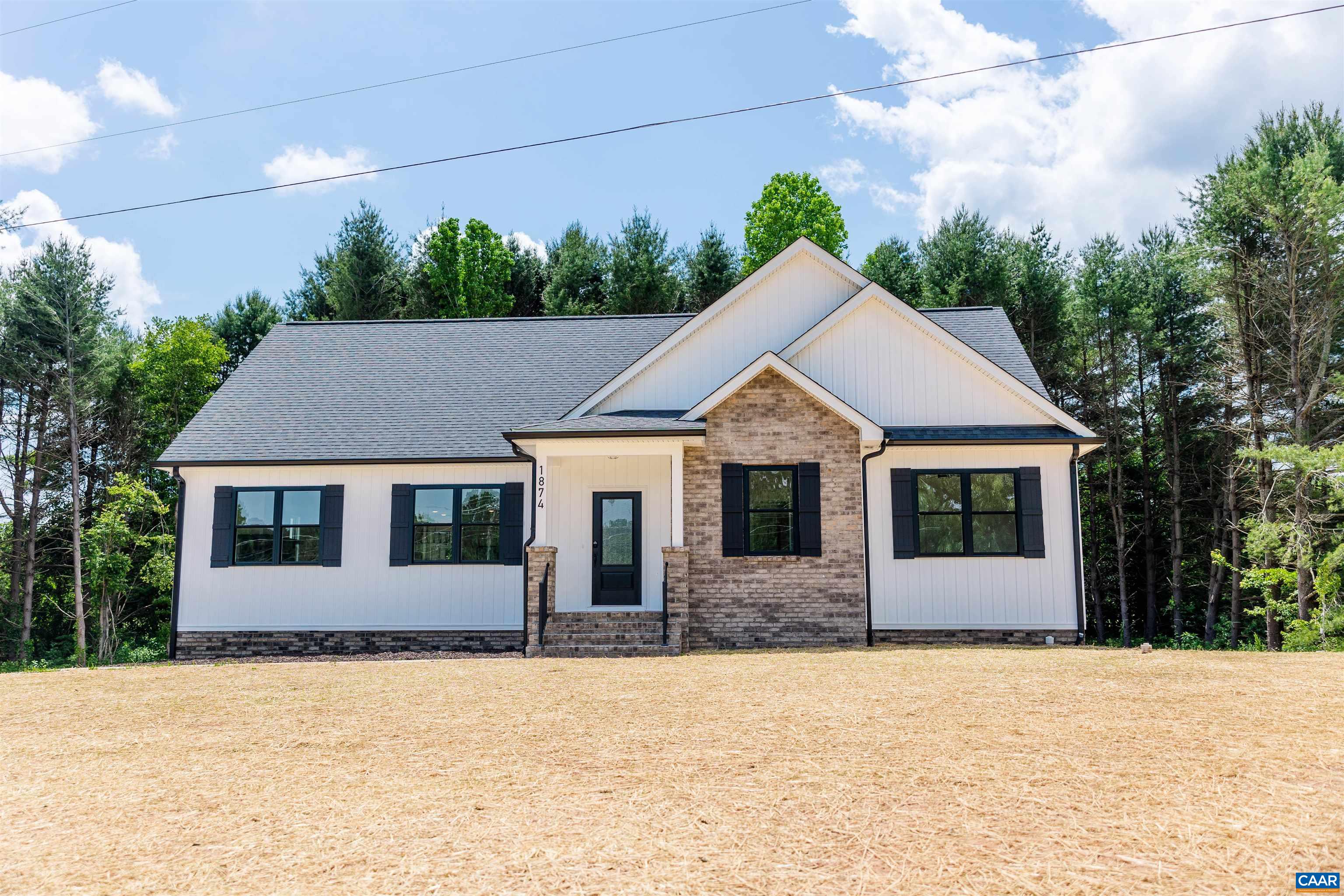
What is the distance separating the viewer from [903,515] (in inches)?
564

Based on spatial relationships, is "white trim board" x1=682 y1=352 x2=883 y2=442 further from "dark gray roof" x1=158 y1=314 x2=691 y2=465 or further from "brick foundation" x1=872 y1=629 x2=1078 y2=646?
"dark gray roof" x1=158 y1=314 x2=691 y2=465

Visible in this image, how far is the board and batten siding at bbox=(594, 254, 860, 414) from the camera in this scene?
1538 centimetres

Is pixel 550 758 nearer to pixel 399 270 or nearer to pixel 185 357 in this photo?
pixel 185 357

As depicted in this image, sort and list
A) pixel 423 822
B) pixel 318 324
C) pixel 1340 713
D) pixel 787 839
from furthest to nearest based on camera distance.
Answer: pixel 318 324 < pixel 1340 713 < pixel 423 822 < pixel 787 839

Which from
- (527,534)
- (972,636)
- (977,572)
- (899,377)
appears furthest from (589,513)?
(972,636)

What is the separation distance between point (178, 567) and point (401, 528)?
157 inches

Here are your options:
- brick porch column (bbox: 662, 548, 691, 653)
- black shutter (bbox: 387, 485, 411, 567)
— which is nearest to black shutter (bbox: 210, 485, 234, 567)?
black shutter (bbox: 387, 485, 411, 567)

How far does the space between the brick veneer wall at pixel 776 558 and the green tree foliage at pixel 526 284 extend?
25572mm

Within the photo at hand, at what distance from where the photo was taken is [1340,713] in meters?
7.18

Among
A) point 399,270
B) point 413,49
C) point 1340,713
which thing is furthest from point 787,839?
point 399,270

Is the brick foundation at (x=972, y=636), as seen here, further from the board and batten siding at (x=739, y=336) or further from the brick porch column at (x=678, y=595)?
the board and batten siding at (x=739, y=336)

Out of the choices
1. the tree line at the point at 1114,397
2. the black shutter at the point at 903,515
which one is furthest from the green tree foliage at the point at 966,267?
the black shutter at the point at 903,515

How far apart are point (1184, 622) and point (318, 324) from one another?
25.5m

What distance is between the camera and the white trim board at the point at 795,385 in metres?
13.9
